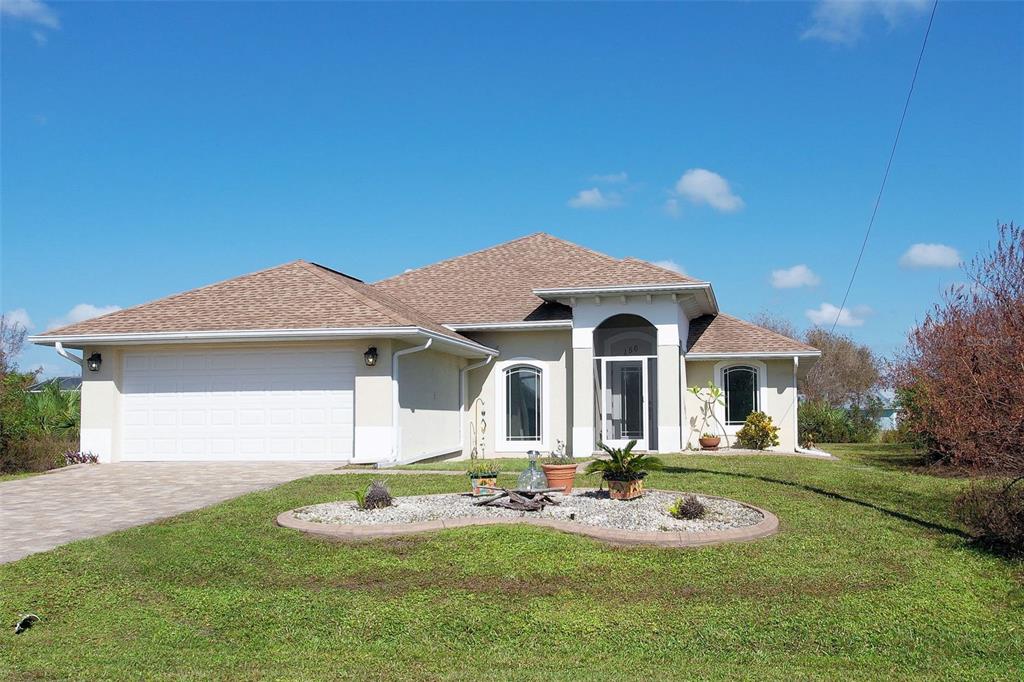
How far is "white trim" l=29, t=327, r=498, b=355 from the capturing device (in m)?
16.5

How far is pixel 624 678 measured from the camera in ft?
18.7

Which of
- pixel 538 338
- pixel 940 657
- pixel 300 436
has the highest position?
pixel 538 338

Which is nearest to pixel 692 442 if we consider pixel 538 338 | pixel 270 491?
pixel 538 338

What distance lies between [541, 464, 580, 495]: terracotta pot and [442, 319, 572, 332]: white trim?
8.65 m

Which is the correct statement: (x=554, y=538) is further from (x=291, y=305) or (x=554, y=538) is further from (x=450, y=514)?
(x=291, y=305)

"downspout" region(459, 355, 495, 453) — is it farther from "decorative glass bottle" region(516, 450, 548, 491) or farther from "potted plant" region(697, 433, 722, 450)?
"decorative glass bottle" region(516, 450, 548, 491)

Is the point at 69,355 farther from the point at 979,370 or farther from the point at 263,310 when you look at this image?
the point at 979,370

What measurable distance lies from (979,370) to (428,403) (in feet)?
36.9

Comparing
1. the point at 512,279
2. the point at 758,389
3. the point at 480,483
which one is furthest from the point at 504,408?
the point at 480,483

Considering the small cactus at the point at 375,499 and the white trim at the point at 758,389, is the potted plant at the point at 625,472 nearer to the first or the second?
the small cactus at the point at 375,499

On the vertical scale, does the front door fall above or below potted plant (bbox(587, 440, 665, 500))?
above

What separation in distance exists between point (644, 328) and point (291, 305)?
921cm

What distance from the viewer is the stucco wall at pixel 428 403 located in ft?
58.3

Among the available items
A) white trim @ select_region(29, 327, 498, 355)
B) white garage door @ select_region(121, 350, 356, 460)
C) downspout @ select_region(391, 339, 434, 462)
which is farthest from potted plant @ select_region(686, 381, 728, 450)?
white garage door @ select_region(121, 350, 356, 460)
